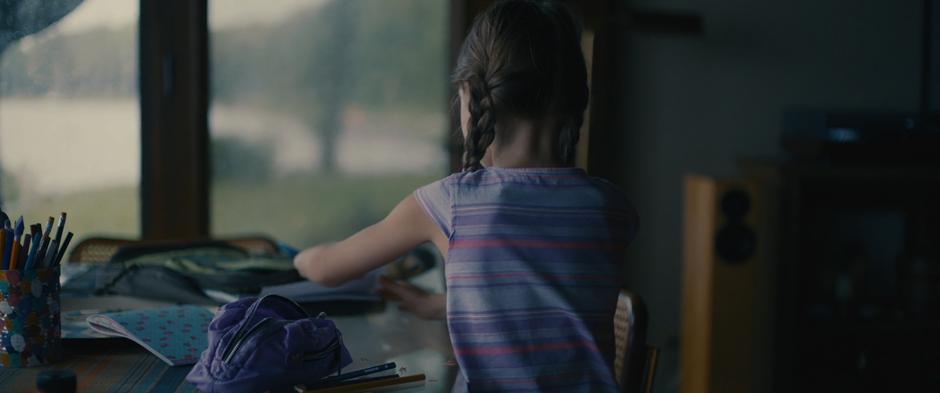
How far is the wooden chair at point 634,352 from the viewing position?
125 centimetres

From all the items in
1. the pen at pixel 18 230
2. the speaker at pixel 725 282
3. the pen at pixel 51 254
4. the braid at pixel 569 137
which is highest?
the braid at pixel 569 137

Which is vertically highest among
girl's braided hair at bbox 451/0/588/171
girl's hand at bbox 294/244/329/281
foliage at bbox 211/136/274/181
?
girl's braided hair at bbox 451/0/588/171

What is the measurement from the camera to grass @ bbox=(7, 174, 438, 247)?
246 centimetres

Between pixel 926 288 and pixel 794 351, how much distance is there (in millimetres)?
470

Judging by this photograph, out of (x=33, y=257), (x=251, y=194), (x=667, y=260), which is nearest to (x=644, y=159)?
(x=667, y=260)

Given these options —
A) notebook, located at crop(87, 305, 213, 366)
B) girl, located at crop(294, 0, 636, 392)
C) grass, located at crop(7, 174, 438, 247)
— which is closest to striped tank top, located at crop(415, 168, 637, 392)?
→ girl, located at crop(294, 0, 636, 392)

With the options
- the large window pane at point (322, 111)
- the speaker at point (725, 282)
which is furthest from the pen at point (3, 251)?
the speaker at point (725, 282)

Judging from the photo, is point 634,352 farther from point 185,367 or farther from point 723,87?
point 723,87

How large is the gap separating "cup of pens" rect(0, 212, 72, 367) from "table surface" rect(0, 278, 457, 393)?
19 mm

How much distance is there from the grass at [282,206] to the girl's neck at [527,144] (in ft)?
5.44

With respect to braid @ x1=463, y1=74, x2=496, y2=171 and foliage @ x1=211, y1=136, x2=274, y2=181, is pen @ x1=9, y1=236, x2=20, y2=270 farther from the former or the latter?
foliage @ x1=211, y1=136, x2=274, y2=181

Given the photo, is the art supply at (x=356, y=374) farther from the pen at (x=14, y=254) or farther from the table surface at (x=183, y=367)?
the pen at (x=14, y=254)

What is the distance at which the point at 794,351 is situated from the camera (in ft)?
8.80

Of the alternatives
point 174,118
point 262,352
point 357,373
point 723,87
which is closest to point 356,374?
point 357,373
